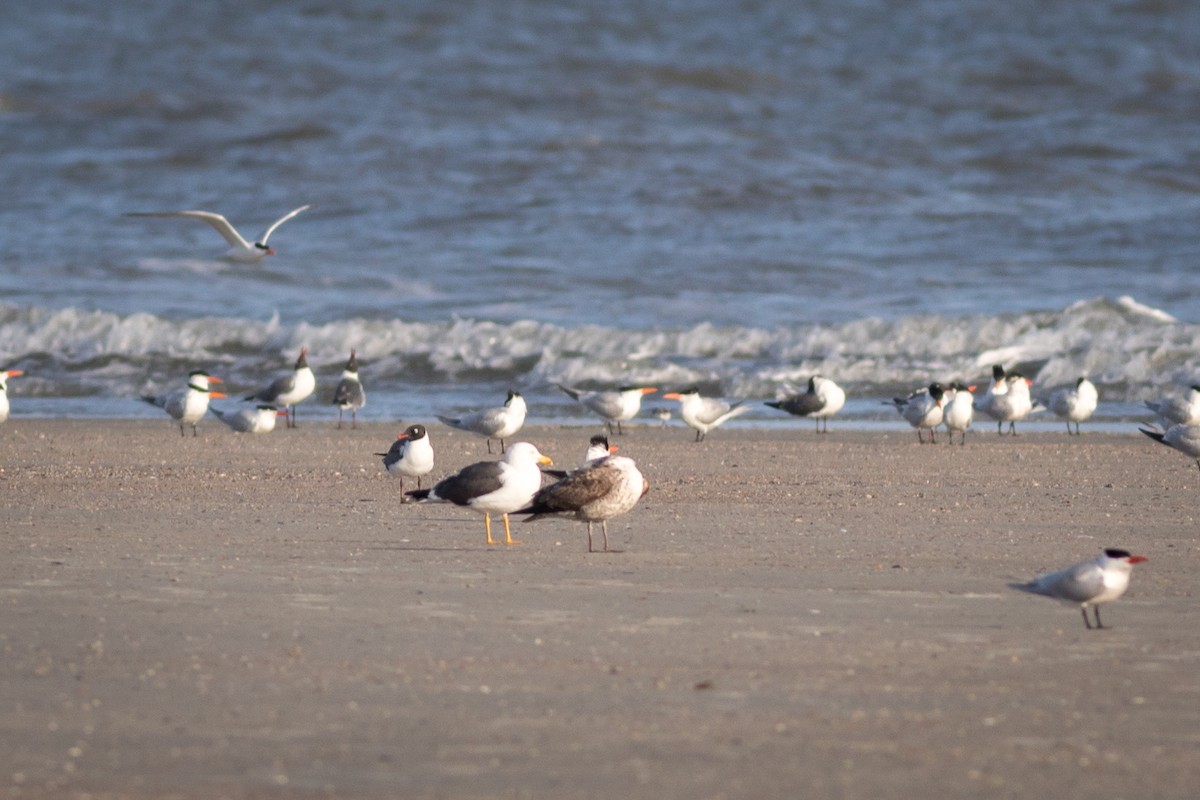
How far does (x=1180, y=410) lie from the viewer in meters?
12.6

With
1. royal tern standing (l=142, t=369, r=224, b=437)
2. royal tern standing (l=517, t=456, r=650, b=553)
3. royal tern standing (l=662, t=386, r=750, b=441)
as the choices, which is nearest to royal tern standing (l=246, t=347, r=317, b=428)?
royal tern standing (l=142, t=369, r=224, b=437)

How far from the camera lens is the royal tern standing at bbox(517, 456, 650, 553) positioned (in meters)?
7.24

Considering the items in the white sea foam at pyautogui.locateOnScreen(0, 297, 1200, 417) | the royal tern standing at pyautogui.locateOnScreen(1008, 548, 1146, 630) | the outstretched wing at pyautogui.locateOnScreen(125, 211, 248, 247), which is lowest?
the white sea foam at pyautogui.locateOnScreen(0, 297, 1200, 417)

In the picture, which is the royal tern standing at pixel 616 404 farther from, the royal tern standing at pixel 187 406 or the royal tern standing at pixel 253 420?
the royal tern standing at pixel 187 406

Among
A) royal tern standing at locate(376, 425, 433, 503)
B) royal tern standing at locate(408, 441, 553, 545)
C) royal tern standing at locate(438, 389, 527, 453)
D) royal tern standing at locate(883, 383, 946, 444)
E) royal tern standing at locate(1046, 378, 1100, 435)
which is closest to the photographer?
royal tern standing at locate(408, 441, 553, 545)

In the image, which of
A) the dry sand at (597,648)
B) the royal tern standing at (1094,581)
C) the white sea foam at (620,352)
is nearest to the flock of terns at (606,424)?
the royal tern standing at (1094,581)

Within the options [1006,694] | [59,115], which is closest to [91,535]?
[1006,694]

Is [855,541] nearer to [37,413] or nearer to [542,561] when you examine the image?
[542,561]

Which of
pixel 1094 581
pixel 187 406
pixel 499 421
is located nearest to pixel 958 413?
pixel 499 421

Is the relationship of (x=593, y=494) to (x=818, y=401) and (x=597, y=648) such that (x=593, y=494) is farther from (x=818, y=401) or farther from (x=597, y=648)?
(x=818, y=401)

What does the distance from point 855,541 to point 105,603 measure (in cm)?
321

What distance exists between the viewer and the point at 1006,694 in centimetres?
457

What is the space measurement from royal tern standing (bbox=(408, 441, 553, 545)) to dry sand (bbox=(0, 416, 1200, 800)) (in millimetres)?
201

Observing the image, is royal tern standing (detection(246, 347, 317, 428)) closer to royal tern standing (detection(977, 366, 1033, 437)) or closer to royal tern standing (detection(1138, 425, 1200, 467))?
royal tern standing (detection(977, 366, 1033, 437))
